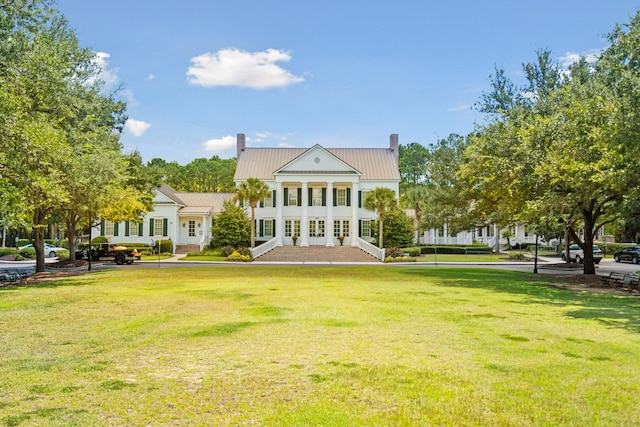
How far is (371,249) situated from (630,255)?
65.5 ft

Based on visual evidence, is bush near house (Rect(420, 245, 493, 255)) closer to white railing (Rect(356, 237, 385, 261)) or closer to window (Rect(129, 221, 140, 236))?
white railing (Rect(356, 237, 385, 261))

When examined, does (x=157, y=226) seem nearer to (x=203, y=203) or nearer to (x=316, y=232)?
(x=203, y=203)

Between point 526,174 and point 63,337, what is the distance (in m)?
16.9

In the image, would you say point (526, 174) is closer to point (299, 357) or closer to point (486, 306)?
point (486, 306)

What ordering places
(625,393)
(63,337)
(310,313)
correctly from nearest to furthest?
1. (625,393)
2. (63,337)
3. (310,313)

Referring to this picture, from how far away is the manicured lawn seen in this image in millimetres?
5457

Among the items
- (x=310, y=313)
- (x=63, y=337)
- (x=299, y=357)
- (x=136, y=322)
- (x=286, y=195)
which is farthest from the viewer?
(x=286, y=195)

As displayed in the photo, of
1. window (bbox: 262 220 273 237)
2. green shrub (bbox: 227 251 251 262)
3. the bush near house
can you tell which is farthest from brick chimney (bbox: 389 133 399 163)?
green shrub (bbox: 227 251 251 262)

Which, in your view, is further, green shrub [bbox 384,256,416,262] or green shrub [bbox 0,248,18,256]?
green shrub [bbox 0,248,18,256]

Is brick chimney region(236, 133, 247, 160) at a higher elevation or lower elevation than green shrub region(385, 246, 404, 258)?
higher

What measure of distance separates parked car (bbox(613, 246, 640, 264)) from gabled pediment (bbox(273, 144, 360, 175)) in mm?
21943

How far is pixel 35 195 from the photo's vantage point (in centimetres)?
1922

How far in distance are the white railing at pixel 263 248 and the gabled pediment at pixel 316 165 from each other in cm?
627

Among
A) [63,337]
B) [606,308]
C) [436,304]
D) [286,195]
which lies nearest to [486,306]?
[436,304]
